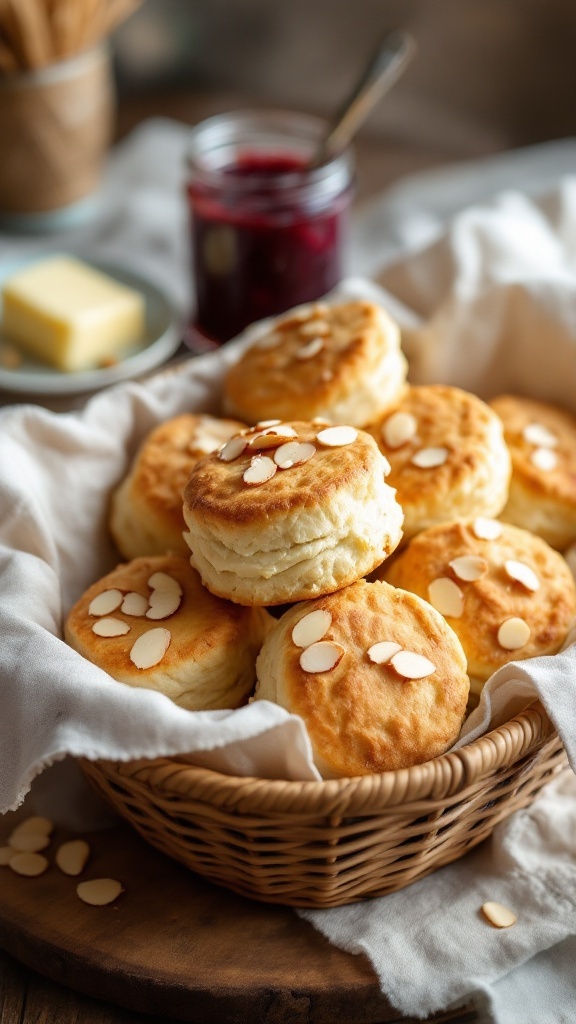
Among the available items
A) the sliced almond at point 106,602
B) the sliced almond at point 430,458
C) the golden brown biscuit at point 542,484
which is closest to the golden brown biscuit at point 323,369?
the sliced almond at point 430,458

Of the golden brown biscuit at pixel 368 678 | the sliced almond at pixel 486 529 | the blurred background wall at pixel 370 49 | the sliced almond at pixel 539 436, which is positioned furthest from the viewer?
the blurred background wall at pixel 370 49

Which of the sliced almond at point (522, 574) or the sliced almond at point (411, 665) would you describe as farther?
the sliced almond at point (522, 574)

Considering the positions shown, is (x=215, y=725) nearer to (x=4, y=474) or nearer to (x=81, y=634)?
(x=81, y=634)

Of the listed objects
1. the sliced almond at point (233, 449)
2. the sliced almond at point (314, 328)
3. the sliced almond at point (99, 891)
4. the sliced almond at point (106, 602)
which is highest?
the sliced almond at point (233, 449)

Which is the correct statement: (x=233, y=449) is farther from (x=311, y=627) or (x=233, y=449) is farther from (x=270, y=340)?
(x=270, y=340)

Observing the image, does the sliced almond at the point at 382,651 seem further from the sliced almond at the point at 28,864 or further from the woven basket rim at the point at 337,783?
the sliced almond at the point at 28,864

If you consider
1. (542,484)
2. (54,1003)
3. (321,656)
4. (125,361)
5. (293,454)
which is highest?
(293,454)

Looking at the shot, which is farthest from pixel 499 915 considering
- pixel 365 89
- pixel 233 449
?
pixel 365 89
